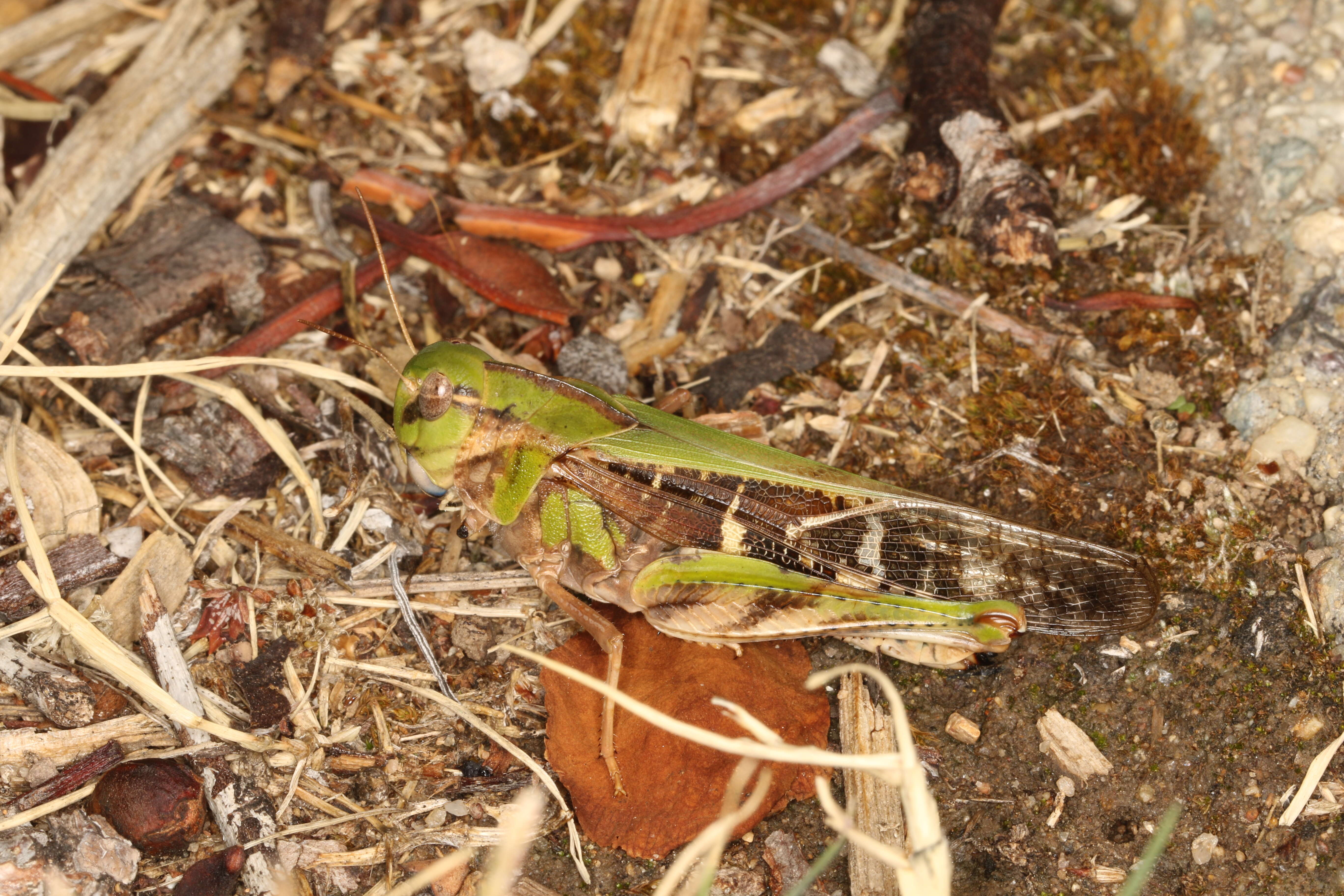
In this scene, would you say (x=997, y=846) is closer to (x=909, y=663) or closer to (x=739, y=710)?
(x=909, y=663)

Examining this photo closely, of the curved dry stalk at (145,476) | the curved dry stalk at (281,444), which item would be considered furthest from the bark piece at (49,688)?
the curved dry stalk at (281,444)

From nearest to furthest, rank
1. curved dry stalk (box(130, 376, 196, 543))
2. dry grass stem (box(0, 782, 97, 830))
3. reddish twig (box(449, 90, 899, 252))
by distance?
dry grass stem (box(0, 782, 97, 830)), curved dry stalk (box(130, 376, 196, 543)), reddish twig (box(449, 90, 899, 252))

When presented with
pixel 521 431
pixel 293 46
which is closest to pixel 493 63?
pixel 293 46

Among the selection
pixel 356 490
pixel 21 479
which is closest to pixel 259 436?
pixel 356 490

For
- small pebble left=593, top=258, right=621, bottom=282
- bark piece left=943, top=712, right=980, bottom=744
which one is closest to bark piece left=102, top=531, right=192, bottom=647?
small pebble left=593, top=258, right=621, bottom=282

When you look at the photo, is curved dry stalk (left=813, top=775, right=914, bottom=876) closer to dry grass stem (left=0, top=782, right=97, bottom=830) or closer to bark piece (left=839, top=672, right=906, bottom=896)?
bark piece (left=839, top=672, right=906, bottom=896)

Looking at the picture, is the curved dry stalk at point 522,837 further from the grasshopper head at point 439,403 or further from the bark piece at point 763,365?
the bark piece at point 763,365

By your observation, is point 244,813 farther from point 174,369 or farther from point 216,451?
point 174,369
